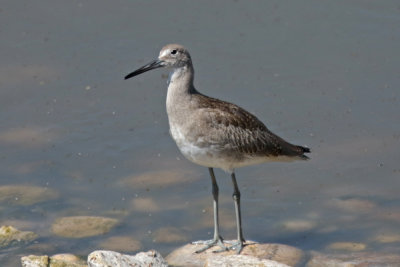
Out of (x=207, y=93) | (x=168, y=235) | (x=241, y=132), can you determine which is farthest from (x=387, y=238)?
(x=207, y=93)

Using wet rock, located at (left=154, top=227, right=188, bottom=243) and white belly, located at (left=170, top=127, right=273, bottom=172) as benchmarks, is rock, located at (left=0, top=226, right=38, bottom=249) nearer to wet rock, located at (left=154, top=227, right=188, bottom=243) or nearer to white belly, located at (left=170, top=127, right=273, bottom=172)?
wet rock, located at (left=154, top=227, right=188, bottom=243)

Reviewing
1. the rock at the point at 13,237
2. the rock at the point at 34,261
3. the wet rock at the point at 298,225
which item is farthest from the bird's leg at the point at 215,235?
the rock at the point at 13,237

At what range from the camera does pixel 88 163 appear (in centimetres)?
1177

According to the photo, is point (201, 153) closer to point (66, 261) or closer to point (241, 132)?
point (241, 132)

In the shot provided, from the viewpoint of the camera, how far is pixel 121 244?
33.3 feet

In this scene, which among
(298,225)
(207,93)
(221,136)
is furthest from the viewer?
(207,93)

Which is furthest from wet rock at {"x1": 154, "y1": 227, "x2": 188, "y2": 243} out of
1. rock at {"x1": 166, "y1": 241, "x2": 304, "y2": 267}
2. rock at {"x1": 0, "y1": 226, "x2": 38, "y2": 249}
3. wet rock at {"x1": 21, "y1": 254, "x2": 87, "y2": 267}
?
rock at {"x1": 0, "y1": 226, "x2": 38, "y2": 249}

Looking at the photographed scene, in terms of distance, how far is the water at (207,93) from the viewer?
1066cm

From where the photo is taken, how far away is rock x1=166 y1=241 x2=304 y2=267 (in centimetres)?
950

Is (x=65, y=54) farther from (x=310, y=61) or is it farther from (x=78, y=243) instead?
(x=78, y=243)

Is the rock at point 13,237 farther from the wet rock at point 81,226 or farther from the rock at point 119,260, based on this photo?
the rock at point 119,260

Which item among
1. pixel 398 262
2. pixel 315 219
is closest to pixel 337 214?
pixel 315 219

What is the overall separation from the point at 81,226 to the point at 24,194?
1035mm

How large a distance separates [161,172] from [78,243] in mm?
1924
